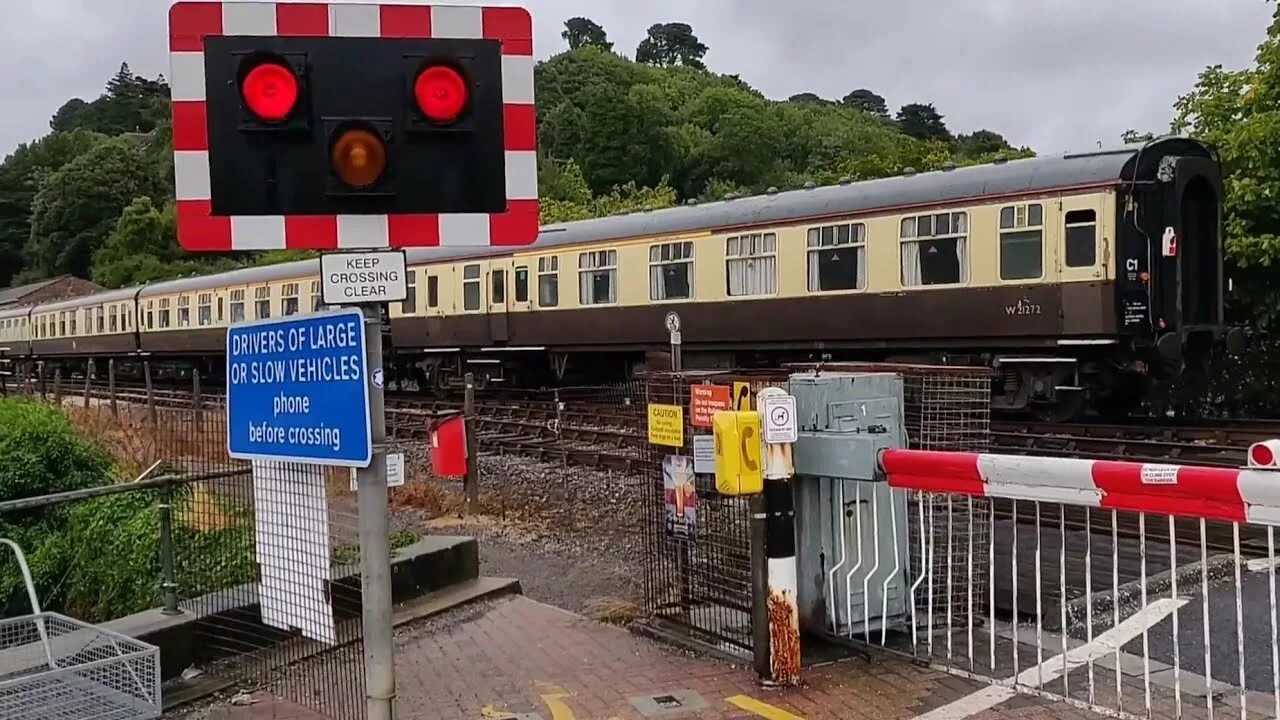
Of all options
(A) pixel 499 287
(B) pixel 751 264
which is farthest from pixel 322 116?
(A) pixel 499 287

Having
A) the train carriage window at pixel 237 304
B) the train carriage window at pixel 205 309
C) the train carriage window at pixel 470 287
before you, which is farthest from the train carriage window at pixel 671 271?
the train carriage window at pixel 205 309

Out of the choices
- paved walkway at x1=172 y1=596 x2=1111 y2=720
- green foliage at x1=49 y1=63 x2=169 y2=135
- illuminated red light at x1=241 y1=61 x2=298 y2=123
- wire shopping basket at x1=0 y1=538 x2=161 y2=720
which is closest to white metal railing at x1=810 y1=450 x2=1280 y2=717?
paved walkway at x1=172 y1=596 x2=1111 y2=720

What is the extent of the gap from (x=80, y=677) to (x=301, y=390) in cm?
192

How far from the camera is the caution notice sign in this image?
5789 millimetres

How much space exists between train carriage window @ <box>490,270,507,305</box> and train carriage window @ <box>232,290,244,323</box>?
10079 mm

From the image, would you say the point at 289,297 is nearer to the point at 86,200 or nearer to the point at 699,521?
the point at 699,521

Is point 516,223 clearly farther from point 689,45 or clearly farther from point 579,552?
point 689,45

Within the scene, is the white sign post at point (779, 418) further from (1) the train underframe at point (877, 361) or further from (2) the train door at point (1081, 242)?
(2) the train door at point (1081, 242)

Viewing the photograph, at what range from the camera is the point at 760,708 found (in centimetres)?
472

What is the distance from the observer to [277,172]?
3.61m

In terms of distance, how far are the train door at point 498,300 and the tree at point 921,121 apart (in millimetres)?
90345

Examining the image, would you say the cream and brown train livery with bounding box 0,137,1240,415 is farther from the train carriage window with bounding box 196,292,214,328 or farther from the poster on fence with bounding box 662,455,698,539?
the train carriage window with bounding box 196,292,214,328

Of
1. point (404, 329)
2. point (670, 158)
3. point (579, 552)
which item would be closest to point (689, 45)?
point (670, 158)

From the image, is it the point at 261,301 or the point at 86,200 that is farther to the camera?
the point at 86,200
